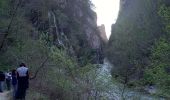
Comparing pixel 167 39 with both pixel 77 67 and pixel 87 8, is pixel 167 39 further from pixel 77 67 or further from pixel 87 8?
pixel 87 8

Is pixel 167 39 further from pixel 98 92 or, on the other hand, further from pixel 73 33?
pixel 73 33

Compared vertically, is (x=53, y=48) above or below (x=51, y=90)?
above

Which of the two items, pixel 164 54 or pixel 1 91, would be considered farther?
pixel 1 91

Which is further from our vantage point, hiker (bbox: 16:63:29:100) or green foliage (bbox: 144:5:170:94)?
green foliage (bbox: 144:5:170:94)

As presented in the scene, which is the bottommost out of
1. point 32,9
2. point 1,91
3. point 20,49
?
point 1,91

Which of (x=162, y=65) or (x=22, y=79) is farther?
(x=162, y=65)

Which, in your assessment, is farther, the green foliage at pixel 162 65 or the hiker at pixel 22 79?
the green foliage at pixel 162 65

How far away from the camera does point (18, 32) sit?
41.0 metres

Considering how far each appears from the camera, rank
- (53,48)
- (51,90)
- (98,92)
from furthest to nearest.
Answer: (53,48), (51,90), (98,92)

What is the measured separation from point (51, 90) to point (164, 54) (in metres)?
6.29

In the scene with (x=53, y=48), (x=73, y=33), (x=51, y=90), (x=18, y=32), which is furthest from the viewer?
(x=73, y=33)

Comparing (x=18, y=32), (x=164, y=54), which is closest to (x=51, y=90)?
(x=164, y=54)

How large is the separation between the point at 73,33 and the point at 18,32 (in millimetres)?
34472

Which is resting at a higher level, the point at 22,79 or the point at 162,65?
the point at 162,65
